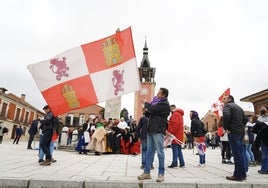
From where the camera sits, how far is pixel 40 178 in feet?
14.0

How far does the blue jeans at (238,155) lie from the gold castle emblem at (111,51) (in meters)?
3.11

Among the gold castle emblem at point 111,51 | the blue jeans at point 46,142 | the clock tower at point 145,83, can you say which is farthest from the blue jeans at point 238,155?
the clock tower at point 145,83

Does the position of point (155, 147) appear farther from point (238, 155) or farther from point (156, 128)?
point (238, 155)

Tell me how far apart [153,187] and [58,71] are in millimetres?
3584

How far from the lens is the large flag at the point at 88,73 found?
5.94m

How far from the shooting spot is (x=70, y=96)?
598 centimetres

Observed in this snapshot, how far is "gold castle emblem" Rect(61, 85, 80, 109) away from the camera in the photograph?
233 inches

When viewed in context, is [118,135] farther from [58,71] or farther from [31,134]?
[58,71]

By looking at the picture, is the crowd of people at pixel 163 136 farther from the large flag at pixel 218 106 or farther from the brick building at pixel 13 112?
the brick building at pixel 13 112

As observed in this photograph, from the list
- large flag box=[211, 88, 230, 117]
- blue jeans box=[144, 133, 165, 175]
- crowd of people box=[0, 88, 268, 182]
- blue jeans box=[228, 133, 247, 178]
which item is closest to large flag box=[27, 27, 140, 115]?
crowd of people box=[0, 88, 268, 182]

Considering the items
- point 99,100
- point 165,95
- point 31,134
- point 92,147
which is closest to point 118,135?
point 92,147

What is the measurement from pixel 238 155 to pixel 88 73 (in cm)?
379

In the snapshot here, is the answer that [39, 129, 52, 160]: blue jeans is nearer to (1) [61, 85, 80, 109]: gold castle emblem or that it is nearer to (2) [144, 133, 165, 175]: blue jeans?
(1) [61, 85, 80, 109]: gold castle emblem

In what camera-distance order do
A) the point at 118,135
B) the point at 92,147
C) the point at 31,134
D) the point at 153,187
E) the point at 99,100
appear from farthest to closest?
the point at 31,134 → the point at 118,135 → the point at 92,147 → the point at 99,100 → the point at 153,187
